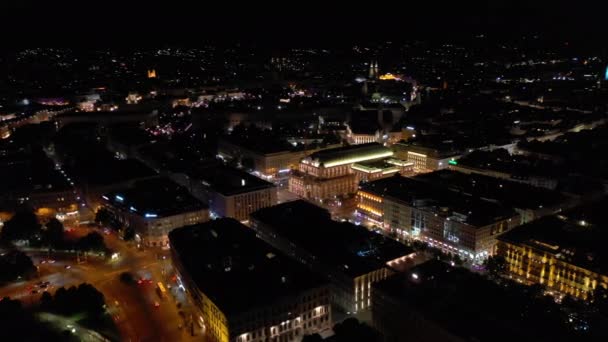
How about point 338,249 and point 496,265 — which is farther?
point 496,265

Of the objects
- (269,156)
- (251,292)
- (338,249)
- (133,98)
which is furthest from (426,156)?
(133,98)

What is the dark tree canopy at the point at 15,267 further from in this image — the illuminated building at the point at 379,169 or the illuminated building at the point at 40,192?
the illuminated building at the point at 379,169

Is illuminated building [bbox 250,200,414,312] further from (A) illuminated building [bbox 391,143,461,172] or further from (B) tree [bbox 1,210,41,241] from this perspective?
(A) illuminated building [bbox 391,143,461,172]

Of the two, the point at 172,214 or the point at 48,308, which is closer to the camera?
the point at 48,308

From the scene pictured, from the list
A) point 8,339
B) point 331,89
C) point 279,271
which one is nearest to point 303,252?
point 279,271

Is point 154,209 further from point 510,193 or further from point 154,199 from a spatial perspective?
point 510,193

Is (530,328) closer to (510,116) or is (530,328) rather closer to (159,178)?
(159,178)

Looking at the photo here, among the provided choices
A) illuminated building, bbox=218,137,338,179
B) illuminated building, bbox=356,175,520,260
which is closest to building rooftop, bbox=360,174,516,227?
illuminated building, bbox=356,175,520,260
